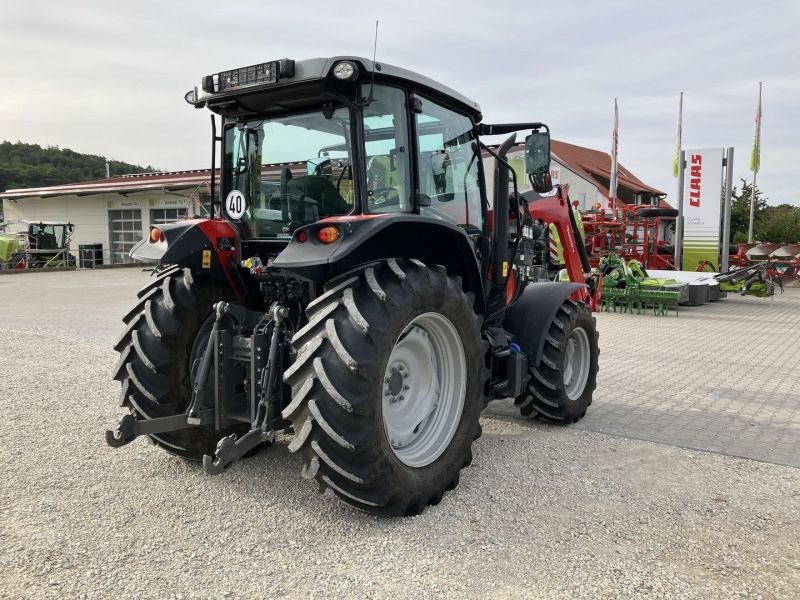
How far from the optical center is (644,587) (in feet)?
8.93

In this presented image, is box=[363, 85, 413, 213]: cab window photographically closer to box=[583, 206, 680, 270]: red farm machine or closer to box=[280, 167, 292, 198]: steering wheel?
box=[280, 167, 292, 198]: steering wheel

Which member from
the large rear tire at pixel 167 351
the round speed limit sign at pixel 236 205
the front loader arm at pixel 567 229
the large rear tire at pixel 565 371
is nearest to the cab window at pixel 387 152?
the round speed limit sign at pixel 236 205

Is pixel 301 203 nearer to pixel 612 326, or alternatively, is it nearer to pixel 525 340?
pixel 525 340

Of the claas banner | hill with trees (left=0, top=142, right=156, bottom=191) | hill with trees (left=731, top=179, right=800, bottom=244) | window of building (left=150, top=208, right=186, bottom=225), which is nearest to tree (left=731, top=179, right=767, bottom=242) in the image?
hill with trees (left=731, top=179, right=800, bottom=244)

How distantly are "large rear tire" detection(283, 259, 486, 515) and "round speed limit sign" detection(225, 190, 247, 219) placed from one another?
1.12 metres

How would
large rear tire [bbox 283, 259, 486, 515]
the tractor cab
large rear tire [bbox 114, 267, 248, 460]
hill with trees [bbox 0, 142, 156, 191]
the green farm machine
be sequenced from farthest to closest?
hill with trees [bbox 0, 142, 156, 191], the green farm machine, large rear tire [bbox 114, 267, 248, 460], the tractor cab, large rear tire [bbox 283, 259, 486, 515]

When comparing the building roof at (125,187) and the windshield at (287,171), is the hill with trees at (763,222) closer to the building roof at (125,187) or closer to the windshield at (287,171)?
the building roof at (125,187)

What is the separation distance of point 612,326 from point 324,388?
947 cm

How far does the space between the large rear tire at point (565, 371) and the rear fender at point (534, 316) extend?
102 millimetres

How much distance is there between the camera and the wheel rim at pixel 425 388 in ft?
12.0

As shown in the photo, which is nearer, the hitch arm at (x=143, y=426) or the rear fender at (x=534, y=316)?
the hitch arm at (x=143, y=426)

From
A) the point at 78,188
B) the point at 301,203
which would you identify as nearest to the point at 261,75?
the point at 301,203

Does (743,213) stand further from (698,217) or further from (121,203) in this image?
(121,203)

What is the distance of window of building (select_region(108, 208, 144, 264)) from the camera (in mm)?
32562
